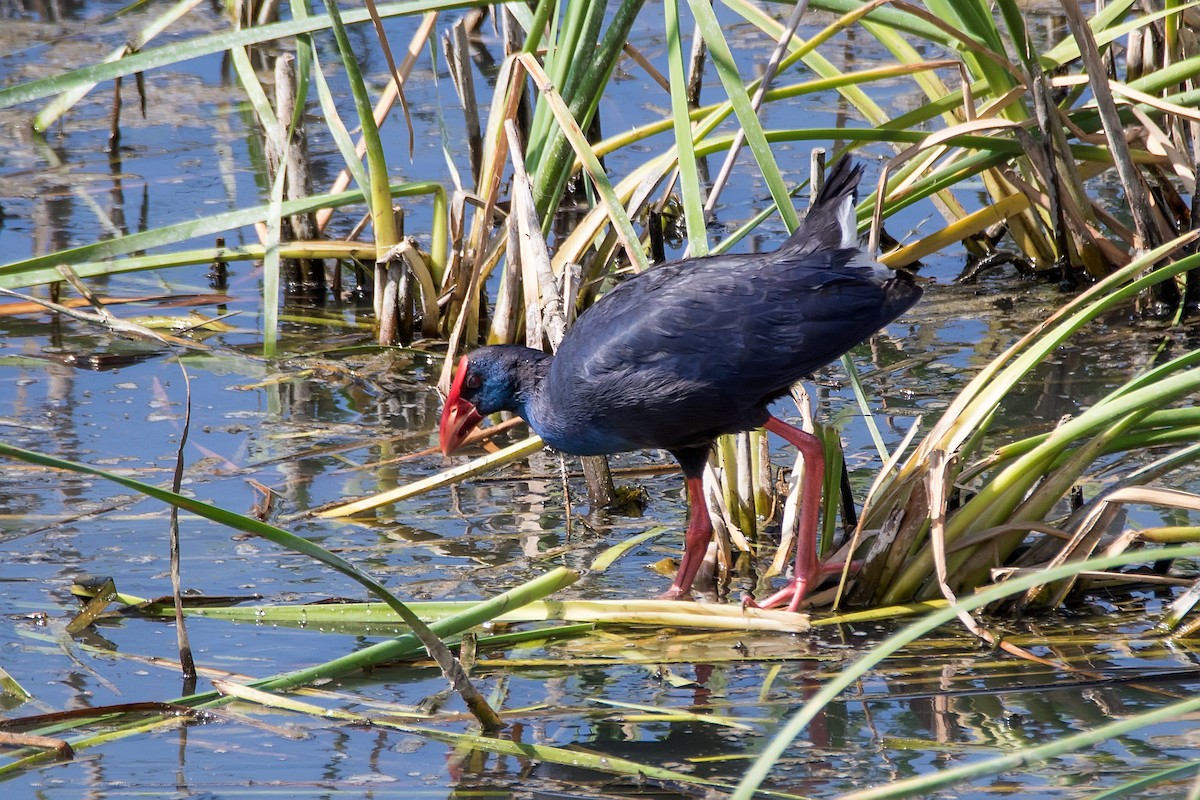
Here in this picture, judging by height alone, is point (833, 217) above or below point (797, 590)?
above

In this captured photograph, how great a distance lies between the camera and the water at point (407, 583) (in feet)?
7.04

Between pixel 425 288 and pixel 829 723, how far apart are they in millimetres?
2270

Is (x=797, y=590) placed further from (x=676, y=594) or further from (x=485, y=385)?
(x=485, y=385)

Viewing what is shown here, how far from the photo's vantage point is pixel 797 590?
275 centimetres

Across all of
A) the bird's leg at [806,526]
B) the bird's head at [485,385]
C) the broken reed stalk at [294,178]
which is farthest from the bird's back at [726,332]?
the broken reed stalk at [294,178]

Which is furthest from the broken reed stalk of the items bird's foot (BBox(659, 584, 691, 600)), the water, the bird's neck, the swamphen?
bird's foot (BBox(659, 584, 691, 600))

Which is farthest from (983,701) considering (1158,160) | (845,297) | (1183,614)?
(1158,160)

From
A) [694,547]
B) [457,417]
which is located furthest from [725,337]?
[457,417]

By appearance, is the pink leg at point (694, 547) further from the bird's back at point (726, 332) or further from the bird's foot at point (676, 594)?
the bird's back at point (726, 332)

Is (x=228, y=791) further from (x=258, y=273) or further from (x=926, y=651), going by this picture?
(x=258, y=273)

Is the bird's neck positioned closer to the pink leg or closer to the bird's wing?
the bird's wing

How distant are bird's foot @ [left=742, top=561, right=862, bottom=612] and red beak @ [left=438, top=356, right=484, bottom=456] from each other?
0.87m

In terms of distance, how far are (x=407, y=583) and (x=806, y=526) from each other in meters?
0.85

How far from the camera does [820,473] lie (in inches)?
113
